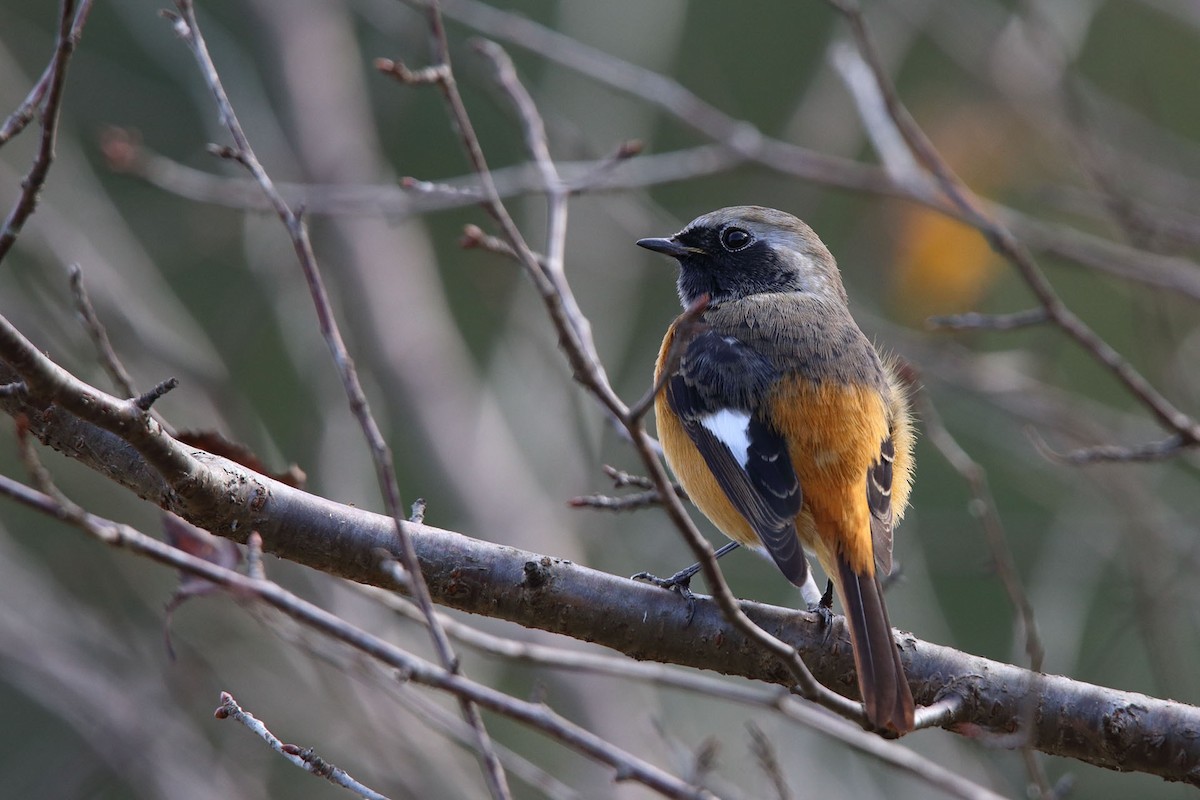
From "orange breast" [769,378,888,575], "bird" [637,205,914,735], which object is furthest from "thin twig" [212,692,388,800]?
"orange breast" [769,378,888,575]

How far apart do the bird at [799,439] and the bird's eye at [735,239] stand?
0.20 m

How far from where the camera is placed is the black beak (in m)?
4.89

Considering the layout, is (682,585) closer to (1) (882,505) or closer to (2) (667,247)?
(1) (882,505)

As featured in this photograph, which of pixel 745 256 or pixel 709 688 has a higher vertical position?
pixel 745 256

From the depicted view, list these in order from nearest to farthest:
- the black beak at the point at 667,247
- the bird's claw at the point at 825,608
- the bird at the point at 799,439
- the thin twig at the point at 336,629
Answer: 1. the thin twig at the point at 336,629
2. the bird's claw at the point at 825,608
3. the bird at the point at 799,439
4. the black beak at the point at 667,247

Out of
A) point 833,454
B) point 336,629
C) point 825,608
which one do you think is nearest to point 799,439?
point 833,454

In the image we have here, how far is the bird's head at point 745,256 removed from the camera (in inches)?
195

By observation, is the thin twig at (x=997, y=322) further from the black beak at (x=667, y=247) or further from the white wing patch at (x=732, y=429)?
the black beak at (x=667, y=247)

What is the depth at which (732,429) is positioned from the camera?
13.0 ft

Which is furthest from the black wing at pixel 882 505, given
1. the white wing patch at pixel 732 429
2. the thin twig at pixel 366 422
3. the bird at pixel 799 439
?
the thin twig at pixel 366 422

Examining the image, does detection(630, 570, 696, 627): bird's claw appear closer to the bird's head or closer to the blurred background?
the blurred background

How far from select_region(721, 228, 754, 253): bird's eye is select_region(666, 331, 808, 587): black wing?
706 mm

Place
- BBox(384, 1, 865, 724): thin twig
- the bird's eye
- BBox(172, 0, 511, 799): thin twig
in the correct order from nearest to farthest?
BBox(384, 1, 865, 724): thin twig, BBox(172, 0, 511, 799): thin twig, the bird's eye

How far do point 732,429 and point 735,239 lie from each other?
1.28 meters
